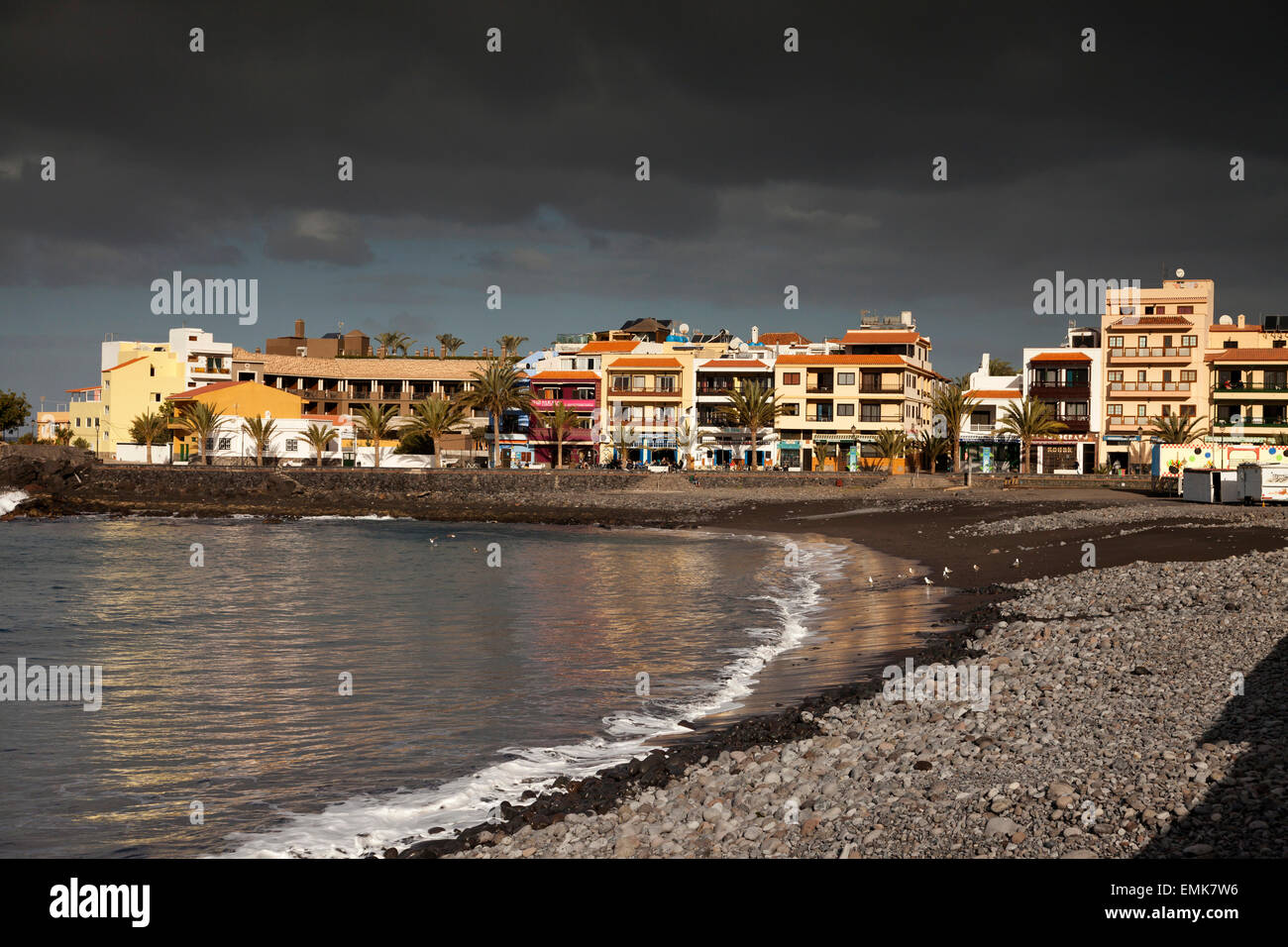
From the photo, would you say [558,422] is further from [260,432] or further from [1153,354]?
[1153,354]

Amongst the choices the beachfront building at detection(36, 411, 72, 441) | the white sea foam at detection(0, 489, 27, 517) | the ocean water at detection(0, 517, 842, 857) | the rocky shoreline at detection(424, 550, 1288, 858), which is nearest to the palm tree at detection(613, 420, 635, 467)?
the white sea foam at detection(0, 489, 27, 517)

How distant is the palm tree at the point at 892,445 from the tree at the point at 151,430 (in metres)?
73.7

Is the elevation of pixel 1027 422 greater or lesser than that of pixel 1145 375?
lesser

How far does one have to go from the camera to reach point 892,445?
3615 inches

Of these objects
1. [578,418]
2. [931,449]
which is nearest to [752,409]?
[931,449]

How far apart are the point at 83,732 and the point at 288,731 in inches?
118

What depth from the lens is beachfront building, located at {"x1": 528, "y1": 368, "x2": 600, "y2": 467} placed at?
103 m

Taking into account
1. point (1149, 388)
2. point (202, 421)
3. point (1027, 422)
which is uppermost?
point (1149, 388)

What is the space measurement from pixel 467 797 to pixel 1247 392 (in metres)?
100

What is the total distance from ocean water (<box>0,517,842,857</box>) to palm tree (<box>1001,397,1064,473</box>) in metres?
51.6

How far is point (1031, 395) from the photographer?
96062 millimetres

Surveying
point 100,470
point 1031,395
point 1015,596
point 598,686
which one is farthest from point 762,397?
point 598,686

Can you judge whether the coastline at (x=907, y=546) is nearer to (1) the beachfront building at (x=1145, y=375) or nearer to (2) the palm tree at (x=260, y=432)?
(1) the beachfront building at (x=1145, y=375)
